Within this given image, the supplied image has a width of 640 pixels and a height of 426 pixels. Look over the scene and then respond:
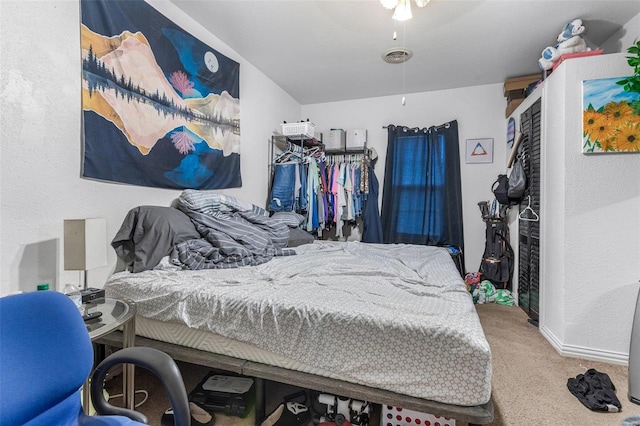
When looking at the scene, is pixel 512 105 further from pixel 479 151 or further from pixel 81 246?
pixel 81 246

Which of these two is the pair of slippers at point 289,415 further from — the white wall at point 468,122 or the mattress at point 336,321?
the white wall at point 468,122

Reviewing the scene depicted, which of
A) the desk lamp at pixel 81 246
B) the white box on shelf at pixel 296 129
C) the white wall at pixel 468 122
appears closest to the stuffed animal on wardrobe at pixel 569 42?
the white wall at pixel 468 122

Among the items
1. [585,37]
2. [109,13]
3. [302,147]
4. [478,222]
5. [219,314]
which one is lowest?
[219,314]

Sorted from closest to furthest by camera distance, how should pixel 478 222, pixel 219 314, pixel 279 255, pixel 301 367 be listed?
1. pixel 301 367
2. pixel 219 314
3. pixel 279 255
4. pixel 478 222

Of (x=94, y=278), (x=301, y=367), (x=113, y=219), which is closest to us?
(x=301, y=367)

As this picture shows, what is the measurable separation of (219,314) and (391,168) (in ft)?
9.92

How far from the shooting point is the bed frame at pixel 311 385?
3.46ft

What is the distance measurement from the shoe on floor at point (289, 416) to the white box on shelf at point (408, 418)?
1.24 ft

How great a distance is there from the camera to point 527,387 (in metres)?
1.72

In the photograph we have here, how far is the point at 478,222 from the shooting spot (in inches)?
143

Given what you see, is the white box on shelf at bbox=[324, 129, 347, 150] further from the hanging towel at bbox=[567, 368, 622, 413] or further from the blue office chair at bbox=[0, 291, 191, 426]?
the blue office chair at bbox=[0, 291, 191, 426]

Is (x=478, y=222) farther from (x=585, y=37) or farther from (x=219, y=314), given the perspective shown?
(x=219, y=314)

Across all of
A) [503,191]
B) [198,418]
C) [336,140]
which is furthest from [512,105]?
[198,418]

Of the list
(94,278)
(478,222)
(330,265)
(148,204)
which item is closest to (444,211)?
(478,222)
